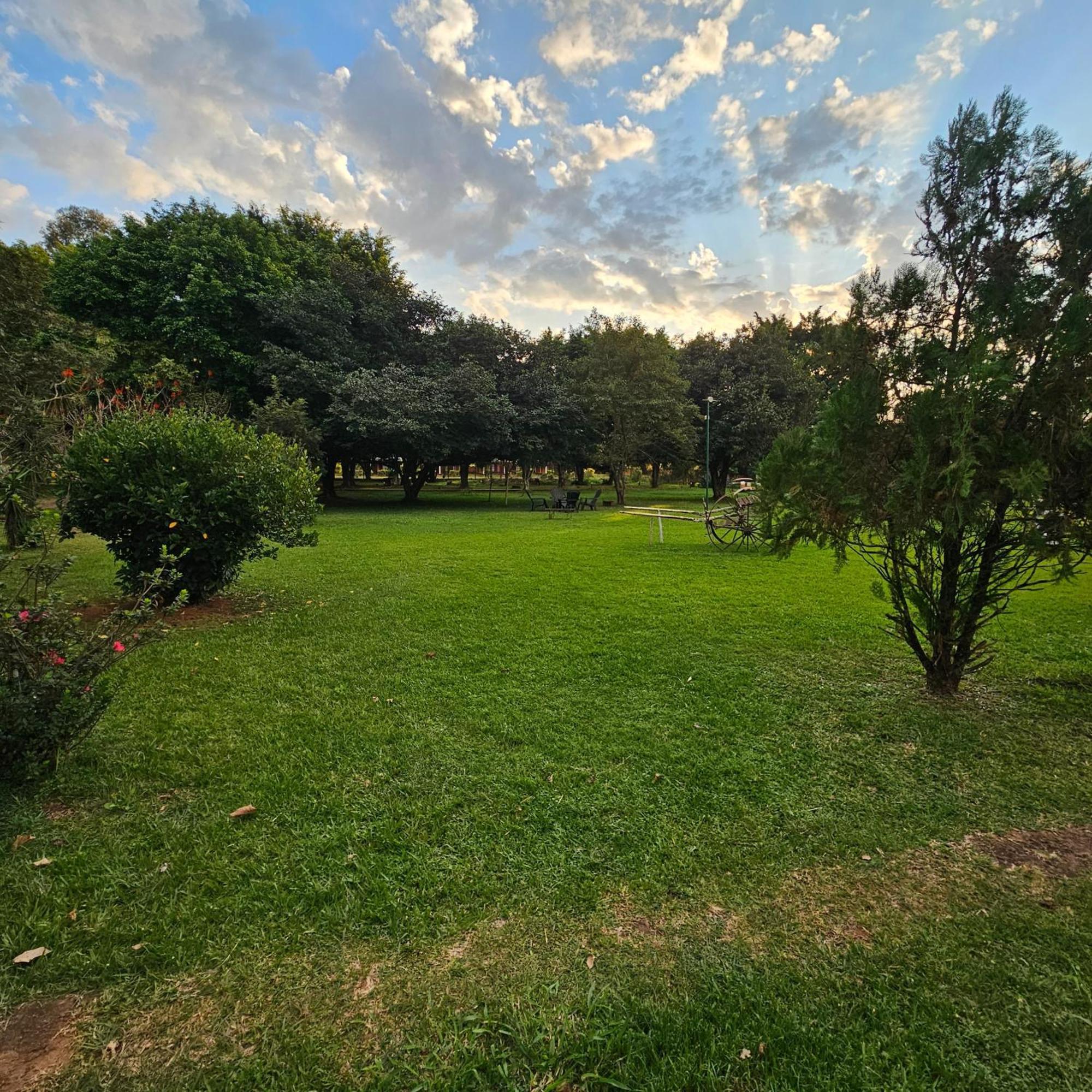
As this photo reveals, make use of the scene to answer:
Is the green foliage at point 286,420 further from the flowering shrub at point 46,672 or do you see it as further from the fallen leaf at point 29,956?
the fallen leaf at point 29,956

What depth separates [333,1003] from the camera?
1617 millimetres

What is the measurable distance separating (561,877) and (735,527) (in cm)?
975

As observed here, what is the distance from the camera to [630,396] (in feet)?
70.2

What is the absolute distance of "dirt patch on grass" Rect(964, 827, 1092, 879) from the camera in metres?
2.17

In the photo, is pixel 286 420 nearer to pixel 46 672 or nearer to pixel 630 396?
pixel 630 396

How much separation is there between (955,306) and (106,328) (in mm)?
21931

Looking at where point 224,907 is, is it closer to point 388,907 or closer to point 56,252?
point 388,907

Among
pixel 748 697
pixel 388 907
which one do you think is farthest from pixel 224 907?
pixel 748 697

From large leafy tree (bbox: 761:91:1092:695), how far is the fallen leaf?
164 inches

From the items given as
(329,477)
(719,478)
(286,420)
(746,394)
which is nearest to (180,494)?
(286,420)

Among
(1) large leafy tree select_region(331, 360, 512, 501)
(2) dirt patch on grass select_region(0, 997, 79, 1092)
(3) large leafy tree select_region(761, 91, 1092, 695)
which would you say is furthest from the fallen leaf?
(1) large leafy tree select_region(331, 360, 512, 501)

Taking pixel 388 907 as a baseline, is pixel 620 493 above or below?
above

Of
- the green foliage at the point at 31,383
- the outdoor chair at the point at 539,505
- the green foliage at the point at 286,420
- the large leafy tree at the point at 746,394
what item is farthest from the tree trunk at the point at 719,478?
the green foliage at the point at 31,383

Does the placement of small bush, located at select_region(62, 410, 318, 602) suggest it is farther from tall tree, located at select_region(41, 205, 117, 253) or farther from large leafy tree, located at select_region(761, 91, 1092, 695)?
tall tree, located at select_region(41, 205, 117, 253)
